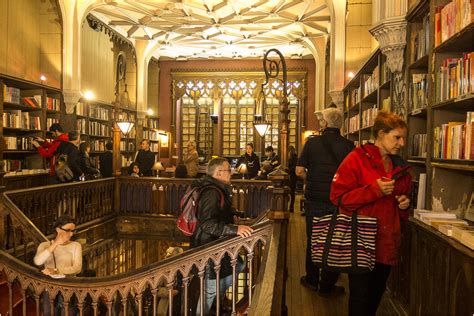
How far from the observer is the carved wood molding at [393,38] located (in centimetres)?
371

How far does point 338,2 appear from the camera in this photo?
9.51 m

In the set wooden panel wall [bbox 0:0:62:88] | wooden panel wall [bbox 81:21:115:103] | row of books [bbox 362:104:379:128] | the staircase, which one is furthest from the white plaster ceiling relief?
the staircase

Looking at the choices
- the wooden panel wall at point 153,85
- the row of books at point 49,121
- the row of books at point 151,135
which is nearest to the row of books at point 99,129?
the row of books at point 49,121

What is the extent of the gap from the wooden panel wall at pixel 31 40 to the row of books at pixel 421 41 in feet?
25.3

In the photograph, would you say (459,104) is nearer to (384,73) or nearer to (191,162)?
(384,73)

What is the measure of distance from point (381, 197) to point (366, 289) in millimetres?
520

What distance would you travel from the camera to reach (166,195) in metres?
8.39

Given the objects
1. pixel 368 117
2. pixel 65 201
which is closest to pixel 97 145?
pixel 65 201

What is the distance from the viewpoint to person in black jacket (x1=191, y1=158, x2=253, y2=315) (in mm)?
3098

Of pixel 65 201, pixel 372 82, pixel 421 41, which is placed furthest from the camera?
pixel 65 201

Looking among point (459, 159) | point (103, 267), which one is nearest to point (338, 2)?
point (103, 267)

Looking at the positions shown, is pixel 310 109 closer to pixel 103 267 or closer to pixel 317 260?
pixel 103 267

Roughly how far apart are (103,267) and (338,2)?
708 centimetres

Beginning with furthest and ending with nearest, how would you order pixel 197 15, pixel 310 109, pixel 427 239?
1. pixel 310 109
2. pixel 197 15
3. pixel 427 239
